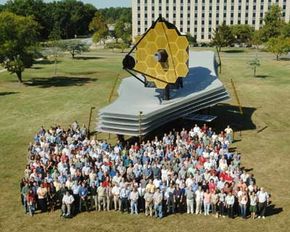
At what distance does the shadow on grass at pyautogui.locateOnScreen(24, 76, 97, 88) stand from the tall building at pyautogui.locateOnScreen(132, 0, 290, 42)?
79911 millimetres

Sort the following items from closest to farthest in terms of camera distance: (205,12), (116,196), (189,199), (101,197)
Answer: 1. (189,199)
2. (116,196)
3. (101,197)
4. (205,12)

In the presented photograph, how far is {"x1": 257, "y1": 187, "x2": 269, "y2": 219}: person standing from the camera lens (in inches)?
804

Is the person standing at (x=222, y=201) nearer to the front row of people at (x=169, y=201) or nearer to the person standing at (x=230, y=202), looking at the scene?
the front row of people at (x=169, y=201)

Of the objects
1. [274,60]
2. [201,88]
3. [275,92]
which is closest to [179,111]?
[201,88]

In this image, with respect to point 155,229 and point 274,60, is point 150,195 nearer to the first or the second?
point 155,229

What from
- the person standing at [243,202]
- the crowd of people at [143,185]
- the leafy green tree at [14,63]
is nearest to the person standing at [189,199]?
the crowd of people at [143,185]

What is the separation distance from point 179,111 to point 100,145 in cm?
810

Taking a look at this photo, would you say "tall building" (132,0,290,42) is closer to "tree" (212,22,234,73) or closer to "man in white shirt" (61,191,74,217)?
"tree" (212,22,234,73)

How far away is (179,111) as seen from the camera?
3241cm

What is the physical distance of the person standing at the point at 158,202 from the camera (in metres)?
20.7

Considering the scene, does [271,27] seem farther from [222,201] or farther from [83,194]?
[83,194]

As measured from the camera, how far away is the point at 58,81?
202ft

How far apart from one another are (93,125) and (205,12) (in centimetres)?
10628

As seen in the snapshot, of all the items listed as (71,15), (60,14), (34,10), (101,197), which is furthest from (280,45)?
(71,15)
